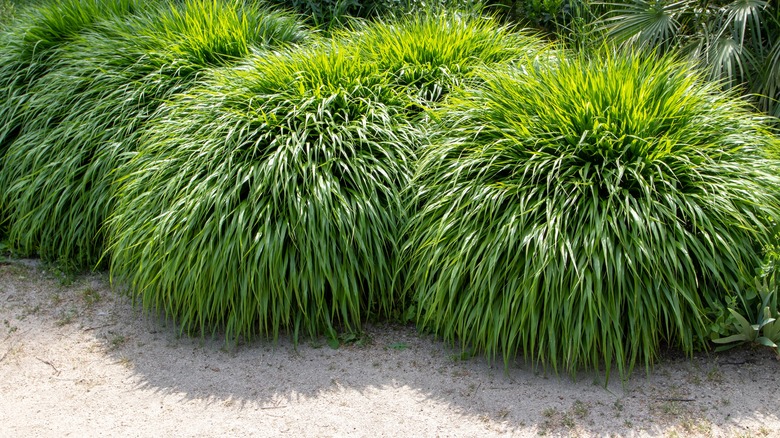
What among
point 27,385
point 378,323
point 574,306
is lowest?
point 27,385

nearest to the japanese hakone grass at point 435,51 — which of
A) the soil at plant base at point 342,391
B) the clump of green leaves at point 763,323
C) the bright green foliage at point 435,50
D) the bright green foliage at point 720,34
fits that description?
the bright green foliage at point 435,50

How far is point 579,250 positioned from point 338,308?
132 centimetres

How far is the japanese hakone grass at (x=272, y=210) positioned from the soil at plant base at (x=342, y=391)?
0.73 feet

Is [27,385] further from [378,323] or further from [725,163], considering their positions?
[725,163]

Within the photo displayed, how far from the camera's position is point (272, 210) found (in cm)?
405

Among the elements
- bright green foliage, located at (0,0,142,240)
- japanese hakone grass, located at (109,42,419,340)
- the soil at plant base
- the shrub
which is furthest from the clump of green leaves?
bright green foliage, located at (0,0,142,240)

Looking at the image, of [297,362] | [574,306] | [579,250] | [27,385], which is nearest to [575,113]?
[579,250]

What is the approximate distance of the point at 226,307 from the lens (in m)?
4.05

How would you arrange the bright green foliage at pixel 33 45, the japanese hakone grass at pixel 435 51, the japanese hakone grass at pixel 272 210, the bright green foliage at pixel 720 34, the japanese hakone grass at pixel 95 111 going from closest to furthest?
the japanese hakone grass at pixel 272 210
the japanese hakone grass at pixel 435 51
the japanese hakone grass at pixel 95 111
the bright green foliage at pixel 720 34
the bright green foliage at pixel 33 45

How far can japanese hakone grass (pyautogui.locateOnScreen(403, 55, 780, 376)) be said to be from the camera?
3559mm

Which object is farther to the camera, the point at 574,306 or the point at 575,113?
the point at 575,113

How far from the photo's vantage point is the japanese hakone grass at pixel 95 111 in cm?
494

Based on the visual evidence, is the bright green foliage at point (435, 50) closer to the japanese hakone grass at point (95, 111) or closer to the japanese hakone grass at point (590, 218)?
the japanese hakone grass at point (590, 218)

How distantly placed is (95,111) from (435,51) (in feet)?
7.27
